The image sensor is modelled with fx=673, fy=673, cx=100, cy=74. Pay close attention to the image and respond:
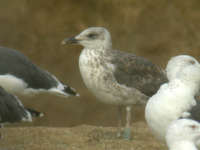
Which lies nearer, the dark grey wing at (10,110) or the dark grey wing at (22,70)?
the dark grey wing at (10,110)

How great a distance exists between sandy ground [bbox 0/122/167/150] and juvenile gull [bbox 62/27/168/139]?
0.91 feet

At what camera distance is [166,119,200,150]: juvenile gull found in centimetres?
532

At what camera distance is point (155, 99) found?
5.96 m

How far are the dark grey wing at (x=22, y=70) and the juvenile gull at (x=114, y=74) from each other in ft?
2.53

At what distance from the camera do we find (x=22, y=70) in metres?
8.11

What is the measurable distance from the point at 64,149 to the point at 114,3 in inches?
171

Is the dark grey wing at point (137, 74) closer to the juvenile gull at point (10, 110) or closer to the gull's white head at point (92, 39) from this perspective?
the gull's white head at point (92, 39)

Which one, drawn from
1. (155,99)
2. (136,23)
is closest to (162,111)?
(155,99)

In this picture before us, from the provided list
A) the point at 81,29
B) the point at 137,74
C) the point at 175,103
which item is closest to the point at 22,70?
the point at 137,74

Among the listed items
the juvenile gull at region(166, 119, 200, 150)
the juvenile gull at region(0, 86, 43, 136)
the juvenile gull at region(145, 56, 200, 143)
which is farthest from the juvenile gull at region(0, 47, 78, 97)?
the juvenile gull at region(166, 119, 200, 150)

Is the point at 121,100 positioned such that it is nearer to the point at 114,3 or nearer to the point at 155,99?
the point at 155,99

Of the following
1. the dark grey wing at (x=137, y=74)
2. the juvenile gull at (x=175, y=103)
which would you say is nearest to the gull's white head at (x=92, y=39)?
the dark grey wing at (x=137, y=74)

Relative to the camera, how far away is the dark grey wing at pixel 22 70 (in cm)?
801

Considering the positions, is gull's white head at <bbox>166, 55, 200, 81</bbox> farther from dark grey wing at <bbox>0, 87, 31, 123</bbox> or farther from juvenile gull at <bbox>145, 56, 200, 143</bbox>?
dark grey wing at <bbox>0, 87, 31, 123</bbox>
